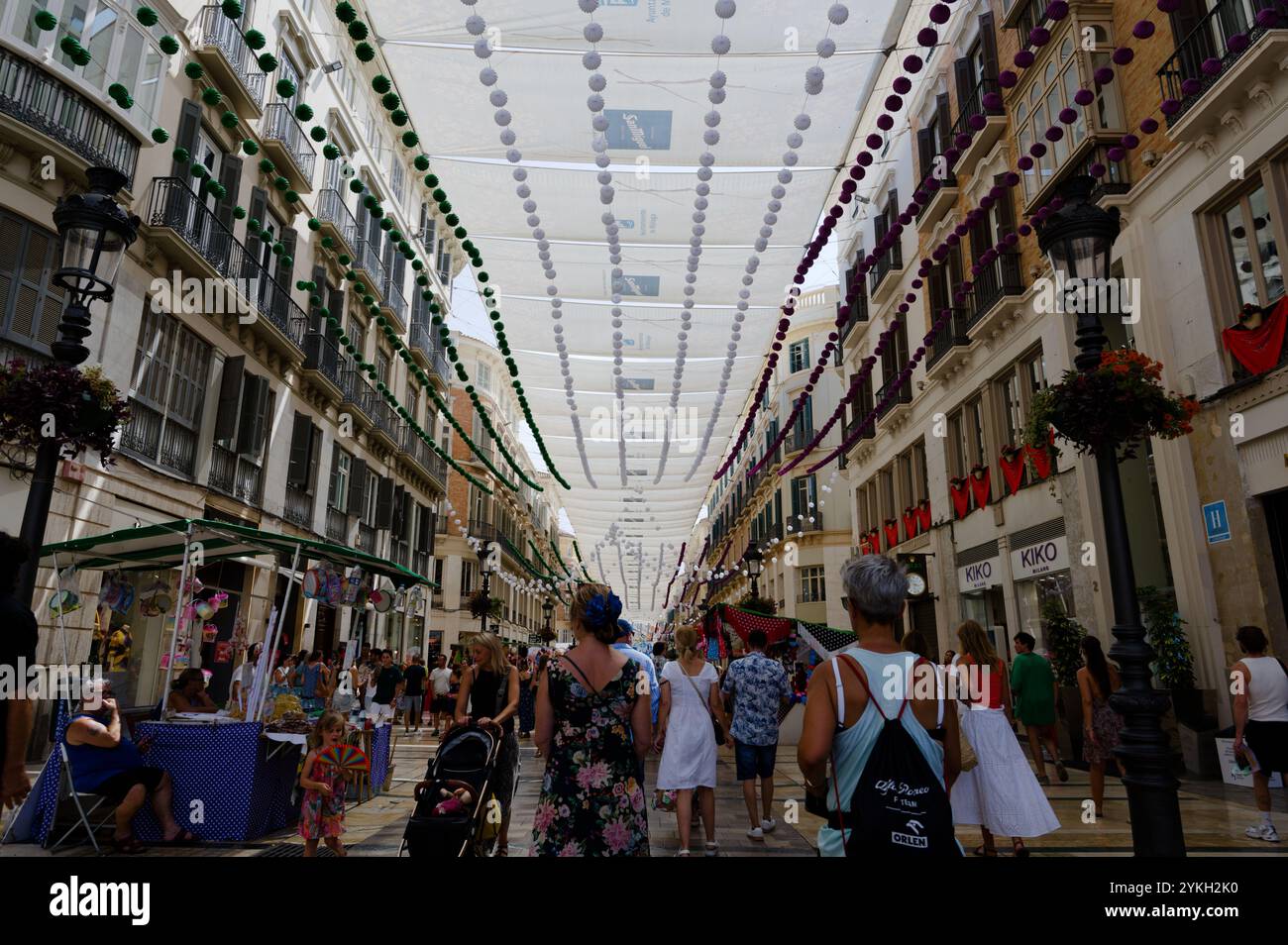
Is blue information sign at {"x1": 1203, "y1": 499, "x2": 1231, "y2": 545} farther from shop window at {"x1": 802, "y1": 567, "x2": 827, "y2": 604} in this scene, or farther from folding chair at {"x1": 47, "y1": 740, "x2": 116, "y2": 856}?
shop window at {"x1": 802, "y1": 567, "x2": 827, "y2": 604}

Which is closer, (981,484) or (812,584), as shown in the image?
(981,484)

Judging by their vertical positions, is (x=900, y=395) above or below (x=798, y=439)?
below

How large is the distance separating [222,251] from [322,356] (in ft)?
15.6

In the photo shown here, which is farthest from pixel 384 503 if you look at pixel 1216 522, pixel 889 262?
pixel 1216 522

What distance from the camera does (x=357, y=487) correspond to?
22812 mm

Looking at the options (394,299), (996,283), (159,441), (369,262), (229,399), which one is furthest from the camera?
(394,299)

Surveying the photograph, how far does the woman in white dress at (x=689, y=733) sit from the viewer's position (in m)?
6.09

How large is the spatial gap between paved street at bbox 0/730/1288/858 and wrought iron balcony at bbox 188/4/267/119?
1293 centimetres

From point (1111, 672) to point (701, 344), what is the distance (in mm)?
15786

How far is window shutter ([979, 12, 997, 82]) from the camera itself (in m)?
15.2

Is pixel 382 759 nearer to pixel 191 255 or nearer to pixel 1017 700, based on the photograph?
pixel 1017 700

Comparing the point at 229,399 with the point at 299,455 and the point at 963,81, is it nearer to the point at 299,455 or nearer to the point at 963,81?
the point at 299,455

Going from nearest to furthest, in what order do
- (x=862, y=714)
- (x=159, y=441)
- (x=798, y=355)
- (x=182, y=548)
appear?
1. (x=862, y=714)
2. (x=182, y=548)
3. (x=159, y=441)
4. (x=798, y=355)

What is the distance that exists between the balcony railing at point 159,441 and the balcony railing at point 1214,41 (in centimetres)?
1548
